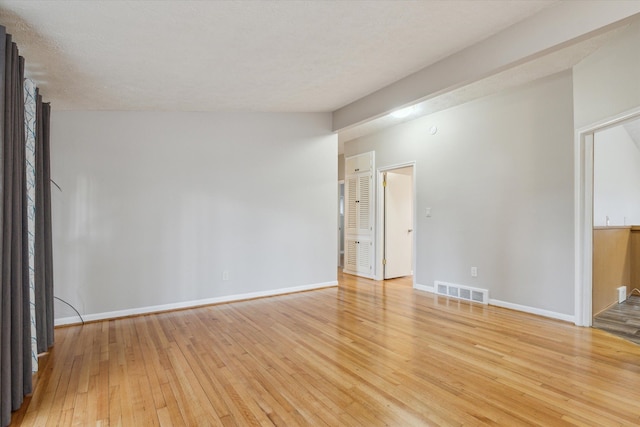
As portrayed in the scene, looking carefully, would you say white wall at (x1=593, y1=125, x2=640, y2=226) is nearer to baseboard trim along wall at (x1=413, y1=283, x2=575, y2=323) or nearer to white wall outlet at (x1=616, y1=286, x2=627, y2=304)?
white wall outlet at (x1=616, y1=286, x2=627, y2=304)

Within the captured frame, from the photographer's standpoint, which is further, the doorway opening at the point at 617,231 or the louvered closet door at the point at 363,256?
the louvered closet door at the point at 363,256

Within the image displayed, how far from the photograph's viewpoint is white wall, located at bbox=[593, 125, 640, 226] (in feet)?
13.4

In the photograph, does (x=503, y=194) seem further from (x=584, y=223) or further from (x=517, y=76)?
(x=517, y=76)

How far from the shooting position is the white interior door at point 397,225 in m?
5.92

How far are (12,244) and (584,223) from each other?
4.85m

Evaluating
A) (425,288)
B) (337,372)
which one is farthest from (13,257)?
(425,288)

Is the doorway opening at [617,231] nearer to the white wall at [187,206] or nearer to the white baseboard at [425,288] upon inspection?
the white baseboard at [425,288]

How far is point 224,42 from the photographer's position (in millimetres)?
2533

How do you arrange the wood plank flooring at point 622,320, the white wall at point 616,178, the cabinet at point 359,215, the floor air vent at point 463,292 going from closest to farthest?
the wood plank flooring at point 622,320 → the white wall at point 616,178 → the floor air vent at point 463,292 → the cabinet at point 359,215

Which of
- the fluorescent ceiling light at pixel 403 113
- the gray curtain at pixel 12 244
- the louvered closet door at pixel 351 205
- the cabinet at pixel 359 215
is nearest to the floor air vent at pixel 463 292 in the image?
the cabinet at pixel 359 215

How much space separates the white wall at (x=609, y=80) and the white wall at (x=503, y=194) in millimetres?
217

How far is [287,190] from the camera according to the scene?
5039 millimetres

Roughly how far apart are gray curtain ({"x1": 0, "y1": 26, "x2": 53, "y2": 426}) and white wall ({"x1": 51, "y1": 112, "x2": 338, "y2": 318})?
1.57 meters

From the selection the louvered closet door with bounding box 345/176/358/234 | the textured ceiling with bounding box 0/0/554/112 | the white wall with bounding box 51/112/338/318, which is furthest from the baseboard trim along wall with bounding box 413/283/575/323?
the textured ceiling with bounding box 0/0/554/112
